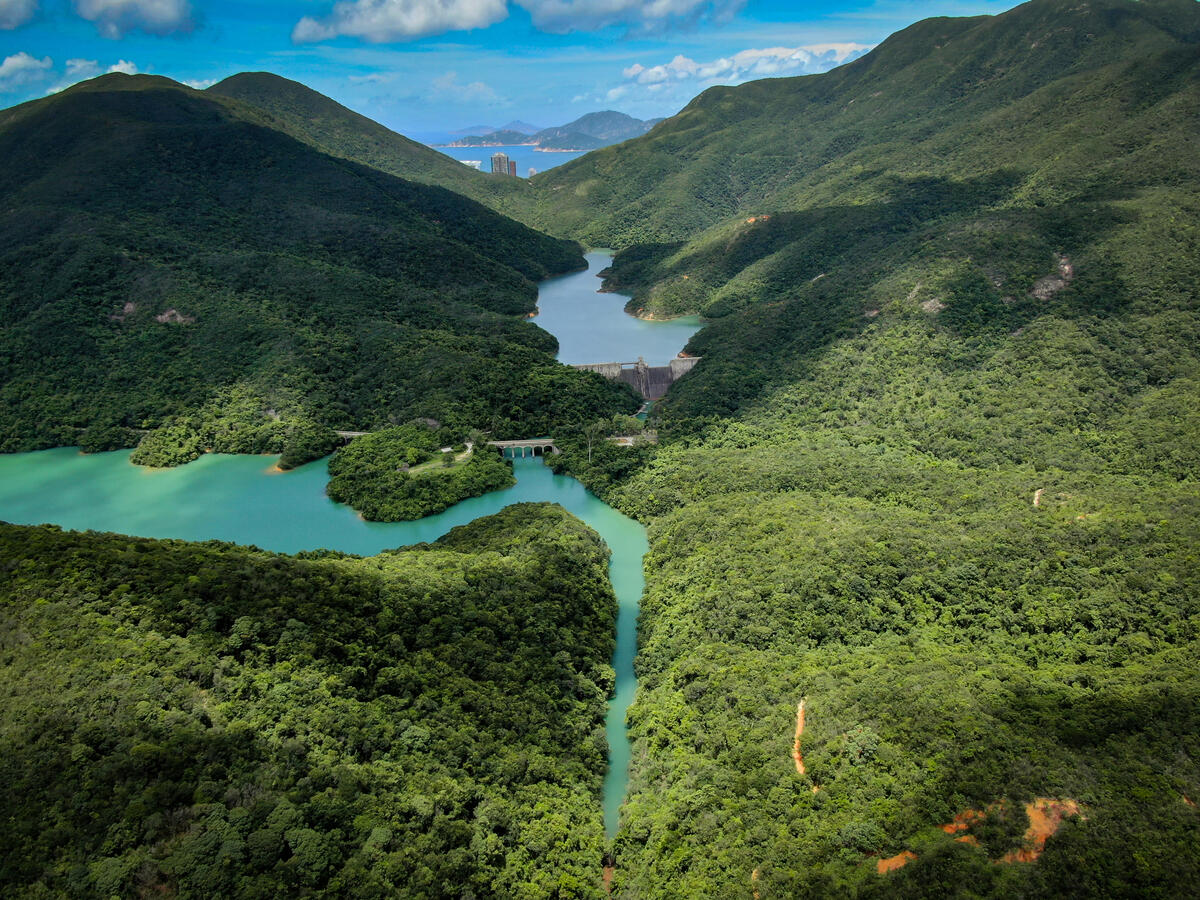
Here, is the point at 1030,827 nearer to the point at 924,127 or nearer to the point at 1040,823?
the point at 1040,823

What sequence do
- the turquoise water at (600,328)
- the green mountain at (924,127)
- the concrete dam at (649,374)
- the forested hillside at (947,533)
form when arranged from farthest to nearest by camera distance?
the turquoise water at (600,328), the green mountain at (924,127), the concrete dam at (649,374), the forested hillside at (947,533)

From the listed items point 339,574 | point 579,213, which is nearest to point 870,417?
point 339,574

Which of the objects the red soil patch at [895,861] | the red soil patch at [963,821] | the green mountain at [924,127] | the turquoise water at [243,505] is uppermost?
the green mountain at [924,127]

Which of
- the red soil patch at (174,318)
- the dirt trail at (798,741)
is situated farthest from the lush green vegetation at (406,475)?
the dirt trail at (798,741)

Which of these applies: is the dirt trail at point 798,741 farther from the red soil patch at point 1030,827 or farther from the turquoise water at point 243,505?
the turquoise water at point 243,505

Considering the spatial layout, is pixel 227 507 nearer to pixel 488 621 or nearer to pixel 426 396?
pixel 426 396

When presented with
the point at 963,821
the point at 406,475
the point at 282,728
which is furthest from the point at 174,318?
the point at 963,821
